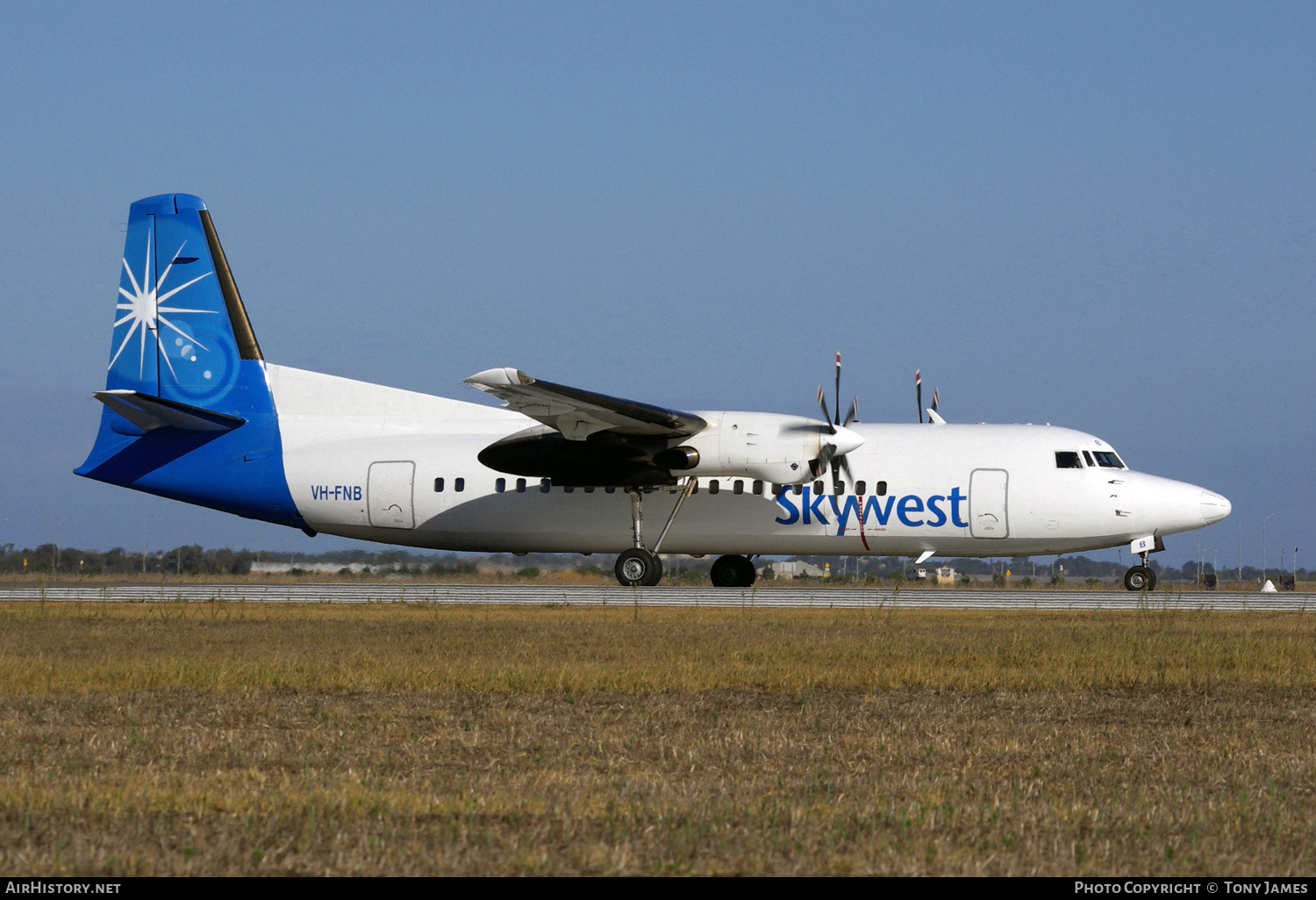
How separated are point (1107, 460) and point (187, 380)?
2169cm

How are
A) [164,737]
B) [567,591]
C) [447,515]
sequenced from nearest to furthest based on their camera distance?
[164,737], [567,591], [447,515]

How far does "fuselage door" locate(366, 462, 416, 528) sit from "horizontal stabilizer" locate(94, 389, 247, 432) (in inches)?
141

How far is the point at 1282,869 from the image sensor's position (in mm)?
5621

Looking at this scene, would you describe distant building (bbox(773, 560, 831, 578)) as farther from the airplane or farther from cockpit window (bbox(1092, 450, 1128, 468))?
cockpit window (bbox(1092, 450, 1128, 468))

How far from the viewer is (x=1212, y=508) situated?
2748 cm

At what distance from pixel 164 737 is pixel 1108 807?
625 centimetres

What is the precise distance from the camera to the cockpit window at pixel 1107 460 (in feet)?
92.1

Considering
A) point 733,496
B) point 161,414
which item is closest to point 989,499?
point 733,496

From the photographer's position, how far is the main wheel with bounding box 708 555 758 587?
1225 inches

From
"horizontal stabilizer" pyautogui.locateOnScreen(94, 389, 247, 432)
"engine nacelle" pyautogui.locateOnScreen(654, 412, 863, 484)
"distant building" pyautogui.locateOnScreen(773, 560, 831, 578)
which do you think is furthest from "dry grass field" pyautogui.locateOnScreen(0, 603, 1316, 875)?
"distant building" pyautogui.locateOnScreen(773, 560, 831, 578)

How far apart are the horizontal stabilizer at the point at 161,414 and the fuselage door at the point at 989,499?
1695 cm

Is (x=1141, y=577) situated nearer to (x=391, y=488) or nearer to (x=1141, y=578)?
(x=1141, y=578)
